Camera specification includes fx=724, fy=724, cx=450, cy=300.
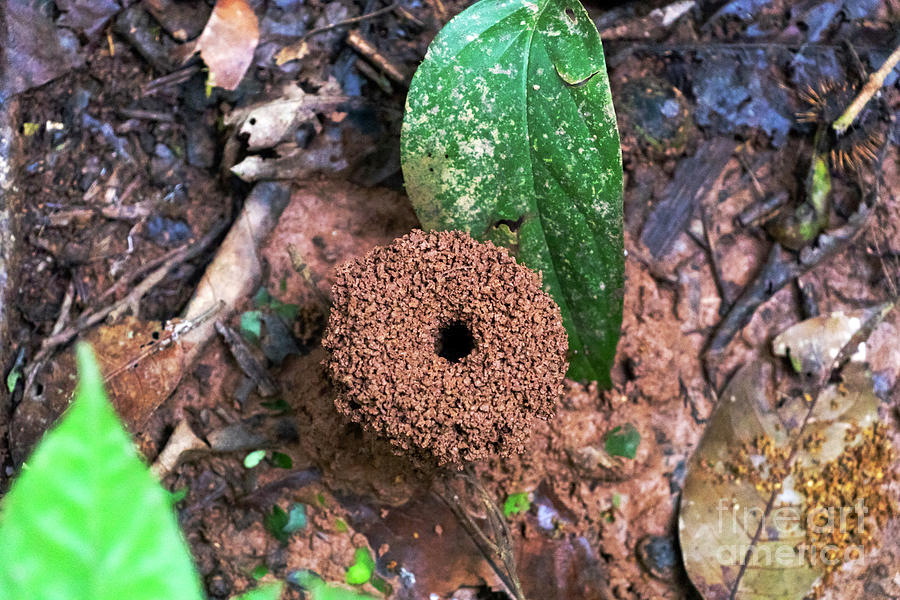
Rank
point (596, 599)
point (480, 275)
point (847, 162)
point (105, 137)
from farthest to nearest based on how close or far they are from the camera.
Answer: point (847, 162), point (105, 137), point (596, 599), point (480, 275)

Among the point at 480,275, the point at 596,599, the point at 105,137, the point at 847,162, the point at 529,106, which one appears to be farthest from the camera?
the point at 847,162

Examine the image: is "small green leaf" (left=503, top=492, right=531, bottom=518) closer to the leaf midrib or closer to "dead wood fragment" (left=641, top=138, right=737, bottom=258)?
the leaf midrib

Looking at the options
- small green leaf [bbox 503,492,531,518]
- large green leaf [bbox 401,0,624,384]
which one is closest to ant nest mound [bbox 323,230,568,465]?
large green leaf [bbox 401,0,624,384]

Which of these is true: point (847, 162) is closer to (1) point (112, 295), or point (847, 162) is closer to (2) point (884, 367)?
(2) point (884, 367)

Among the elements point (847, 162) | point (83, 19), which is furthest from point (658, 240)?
point (83, 19)

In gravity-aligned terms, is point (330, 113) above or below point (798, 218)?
above

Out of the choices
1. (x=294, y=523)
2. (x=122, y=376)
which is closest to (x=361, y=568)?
(x=294, y=523)

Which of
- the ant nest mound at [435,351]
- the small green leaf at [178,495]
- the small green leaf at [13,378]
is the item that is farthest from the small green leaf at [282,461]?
the small green leaf at [13,378]

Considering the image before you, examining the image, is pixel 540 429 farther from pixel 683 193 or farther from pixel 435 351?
pixel 683 193
